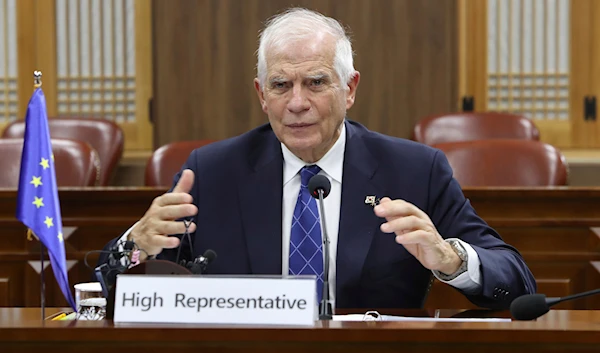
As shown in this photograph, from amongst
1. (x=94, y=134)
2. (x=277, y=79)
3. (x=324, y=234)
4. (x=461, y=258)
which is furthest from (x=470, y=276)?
(x=94, y=134)

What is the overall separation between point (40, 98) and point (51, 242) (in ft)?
0.85

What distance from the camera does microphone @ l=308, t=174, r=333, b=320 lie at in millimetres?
1633

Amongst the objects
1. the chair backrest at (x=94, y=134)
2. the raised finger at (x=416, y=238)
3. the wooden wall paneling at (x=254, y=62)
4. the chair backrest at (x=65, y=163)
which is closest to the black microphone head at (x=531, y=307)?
the raised finger at (x=416, y=238)

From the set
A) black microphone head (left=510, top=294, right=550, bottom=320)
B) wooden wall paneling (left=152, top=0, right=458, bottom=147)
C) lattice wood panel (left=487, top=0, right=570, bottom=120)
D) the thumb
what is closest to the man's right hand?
the thumb

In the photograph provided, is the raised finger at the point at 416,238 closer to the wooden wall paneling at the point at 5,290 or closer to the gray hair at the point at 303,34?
the gray hair at the point at 303,34

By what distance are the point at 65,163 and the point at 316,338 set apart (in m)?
2.31

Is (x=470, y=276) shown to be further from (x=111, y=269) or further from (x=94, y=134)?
(x=94, y=134)

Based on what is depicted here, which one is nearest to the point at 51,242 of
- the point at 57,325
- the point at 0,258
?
the point at 57,325

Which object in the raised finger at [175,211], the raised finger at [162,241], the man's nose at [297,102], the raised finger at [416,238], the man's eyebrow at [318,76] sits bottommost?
the raised finger at [162,241]

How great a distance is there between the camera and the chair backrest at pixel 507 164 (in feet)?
10.6

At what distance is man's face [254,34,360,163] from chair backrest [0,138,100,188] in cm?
147

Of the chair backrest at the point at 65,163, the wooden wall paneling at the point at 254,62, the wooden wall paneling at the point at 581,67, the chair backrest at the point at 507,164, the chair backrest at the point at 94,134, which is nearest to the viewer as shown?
the chair backrest at the point at 507,164

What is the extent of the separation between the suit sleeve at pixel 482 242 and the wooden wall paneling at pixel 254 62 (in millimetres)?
2352

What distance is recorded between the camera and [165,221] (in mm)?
1769
